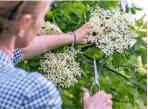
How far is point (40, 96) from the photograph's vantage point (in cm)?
99

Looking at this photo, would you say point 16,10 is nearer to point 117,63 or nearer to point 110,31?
point 110,31

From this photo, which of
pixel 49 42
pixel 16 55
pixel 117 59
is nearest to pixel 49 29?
pixel 49 42

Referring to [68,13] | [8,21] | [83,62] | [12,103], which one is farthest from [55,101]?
[68,13]

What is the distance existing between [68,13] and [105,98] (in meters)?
0.44

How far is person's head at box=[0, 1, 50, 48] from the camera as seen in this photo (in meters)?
1.01

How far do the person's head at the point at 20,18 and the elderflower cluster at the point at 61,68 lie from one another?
0.43 m

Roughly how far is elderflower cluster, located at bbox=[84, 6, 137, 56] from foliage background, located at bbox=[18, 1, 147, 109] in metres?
0.06

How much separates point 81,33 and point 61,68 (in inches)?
5.3

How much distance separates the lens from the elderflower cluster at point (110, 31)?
1.45 metres

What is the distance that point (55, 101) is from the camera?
3.36 ft

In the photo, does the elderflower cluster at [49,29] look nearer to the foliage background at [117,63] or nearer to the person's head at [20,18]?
the foliage background at [117,63]

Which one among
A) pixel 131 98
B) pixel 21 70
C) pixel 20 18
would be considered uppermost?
pixel 20 18

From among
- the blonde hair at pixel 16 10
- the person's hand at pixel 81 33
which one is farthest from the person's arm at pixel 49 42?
the blonde hair at pixel 16 10

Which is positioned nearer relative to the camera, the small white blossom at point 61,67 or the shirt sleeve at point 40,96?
the shirt sleeve at point 40,96
